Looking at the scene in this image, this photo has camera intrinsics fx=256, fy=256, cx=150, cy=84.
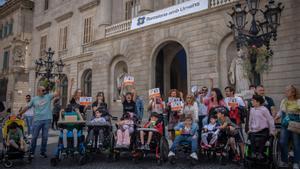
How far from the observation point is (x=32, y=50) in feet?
94.6

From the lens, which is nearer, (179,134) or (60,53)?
(179,134)

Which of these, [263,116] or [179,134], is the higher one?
[263,116]

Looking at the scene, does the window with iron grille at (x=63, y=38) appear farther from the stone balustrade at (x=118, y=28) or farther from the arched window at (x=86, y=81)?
the stone balustrade at (x=118, y=28)

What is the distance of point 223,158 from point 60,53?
2188 cm

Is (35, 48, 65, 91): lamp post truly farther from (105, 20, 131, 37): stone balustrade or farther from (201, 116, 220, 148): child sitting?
(201, 116, 220, 148): child sitting

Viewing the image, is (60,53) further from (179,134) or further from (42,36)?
(179,134)

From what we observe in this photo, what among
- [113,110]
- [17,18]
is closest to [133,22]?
[113,110]

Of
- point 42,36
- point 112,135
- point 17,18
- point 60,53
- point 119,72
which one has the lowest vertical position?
point 112,135

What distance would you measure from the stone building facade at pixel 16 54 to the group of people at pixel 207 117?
84.8 feet

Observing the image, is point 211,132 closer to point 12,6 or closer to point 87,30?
point 87,30

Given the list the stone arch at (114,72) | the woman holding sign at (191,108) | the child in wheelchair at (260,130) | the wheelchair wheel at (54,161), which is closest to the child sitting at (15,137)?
the wheelchair wheel at (54,161)

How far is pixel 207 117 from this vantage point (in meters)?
6.69

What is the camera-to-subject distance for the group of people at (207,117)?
206 inches

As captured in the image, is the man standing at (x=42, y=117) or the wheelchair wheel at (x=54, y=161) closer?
the wheelchair wheel at (x=54, y=161)
